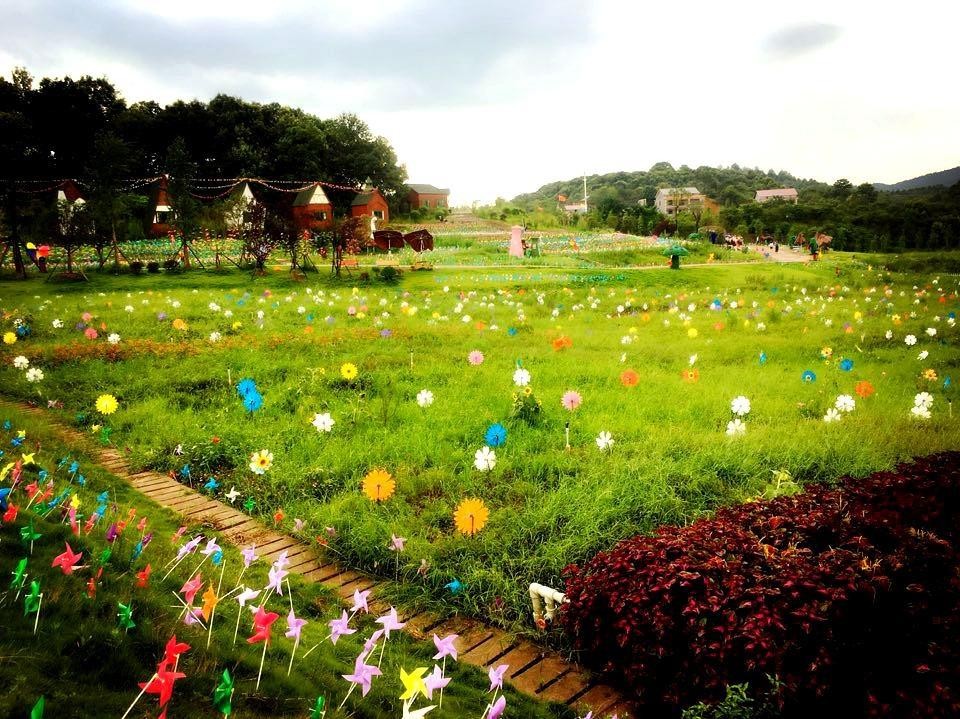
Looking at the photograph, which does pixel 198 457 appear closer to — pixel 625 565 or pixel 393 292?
pixel 625 565

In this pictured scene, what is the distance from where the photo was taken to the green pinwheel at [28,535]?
229cm

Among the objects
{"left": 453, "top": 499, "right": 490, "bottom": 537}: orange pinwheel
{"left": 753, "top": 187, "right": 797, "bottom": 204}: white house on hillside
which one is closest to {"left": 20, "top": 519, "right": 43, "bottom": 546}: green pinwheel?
{"left": 453, "top": 499, "right": 490, "bottom": 537}: orange pinwheel

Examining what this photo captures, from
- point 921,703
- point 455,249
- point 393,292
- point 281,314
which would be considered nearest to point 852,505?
point 921,703

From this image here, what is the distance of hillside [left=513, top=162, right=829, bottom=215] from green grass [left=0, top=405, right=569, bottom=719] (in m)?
94.4

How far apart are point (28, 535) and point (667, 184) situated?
117306mm

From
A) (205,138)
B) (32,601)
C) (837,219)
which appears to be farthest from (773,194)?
(32,601)

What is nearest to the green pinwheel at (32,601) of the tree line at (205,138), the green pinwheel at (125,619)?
the green pinwheel at (125,619)

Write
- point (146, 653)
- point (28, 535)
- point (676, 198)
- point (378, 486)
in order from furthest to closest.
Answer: point (676, 198) < point (378, 486) < point (28, 535) < point (146, 653)

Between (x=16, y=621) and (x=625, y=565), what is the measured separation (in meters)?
2.54

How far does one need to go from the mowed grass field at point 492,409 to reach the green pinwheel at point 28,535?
1.95m

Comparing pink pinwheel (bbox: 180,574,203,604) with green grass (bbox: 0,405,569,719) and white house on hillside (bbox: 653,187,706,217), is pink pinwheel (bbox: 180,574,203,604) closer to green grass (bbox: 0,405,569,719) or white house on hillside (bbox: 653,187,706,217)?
green grass (bbox: 0,405,569,719)

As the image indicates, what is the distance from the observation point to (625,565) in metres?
2.91

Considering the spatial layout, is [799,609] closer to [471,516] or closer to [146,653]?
[471,516]

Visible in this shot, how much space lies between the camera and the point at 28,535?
2293 millimetres
